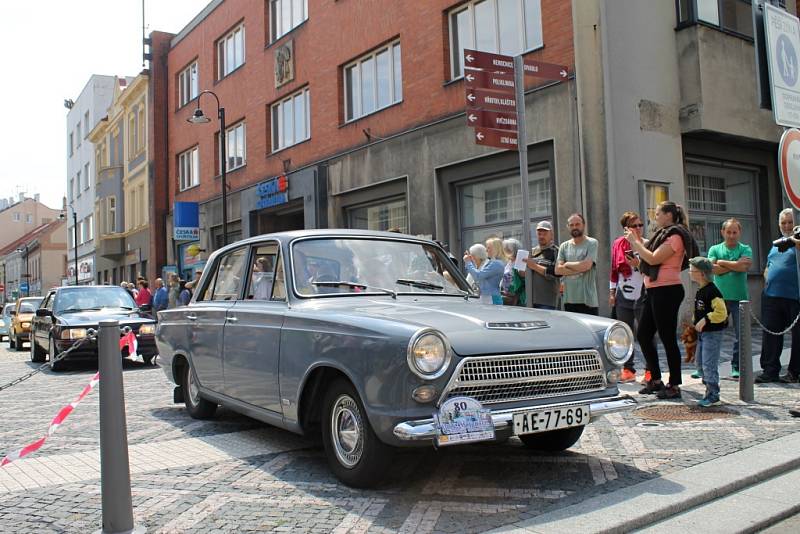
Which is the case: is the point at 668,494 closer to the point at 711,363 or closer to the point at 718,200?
the point at 711,363

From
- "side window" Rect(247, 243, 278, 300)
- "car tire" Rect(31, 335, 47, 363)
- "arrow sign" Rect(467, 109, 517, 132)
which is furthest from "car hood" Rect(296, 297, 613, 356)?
"car tire" Rect(31, 335, 47, 363)

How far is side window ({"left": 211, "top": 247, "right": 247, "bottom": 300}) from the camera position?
19.9 ft

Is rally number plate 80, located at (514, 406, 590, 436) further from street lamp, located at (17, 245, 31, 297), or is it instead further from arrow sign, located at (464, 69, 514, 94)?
street lamp, located at (17, 245, 31, 297)

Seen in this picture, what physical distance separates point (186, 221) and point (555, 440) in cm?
2442

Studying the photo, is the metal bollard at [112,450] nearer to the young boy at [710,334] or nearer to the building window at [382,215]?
the young boy at [710,334]

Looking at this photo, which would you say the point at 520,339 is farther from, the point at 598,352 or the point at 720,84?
the point at 720,84

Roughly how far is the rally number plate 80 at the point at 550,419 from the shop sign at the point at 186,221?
24.9m

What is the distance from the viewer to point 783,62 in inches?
261

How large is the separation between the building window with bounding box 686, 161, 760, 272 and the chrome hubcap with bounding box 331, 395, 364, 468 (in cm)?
1184

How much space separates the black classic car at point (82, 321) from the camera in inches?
478

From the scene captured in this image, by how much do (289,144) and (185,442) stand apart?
57.1ft

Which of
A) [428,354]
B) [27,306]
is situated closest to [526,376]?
[428,354]

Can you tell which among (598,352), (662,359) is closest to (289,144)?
(662,359)

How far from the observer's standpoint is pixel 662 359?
10328 millimetres
